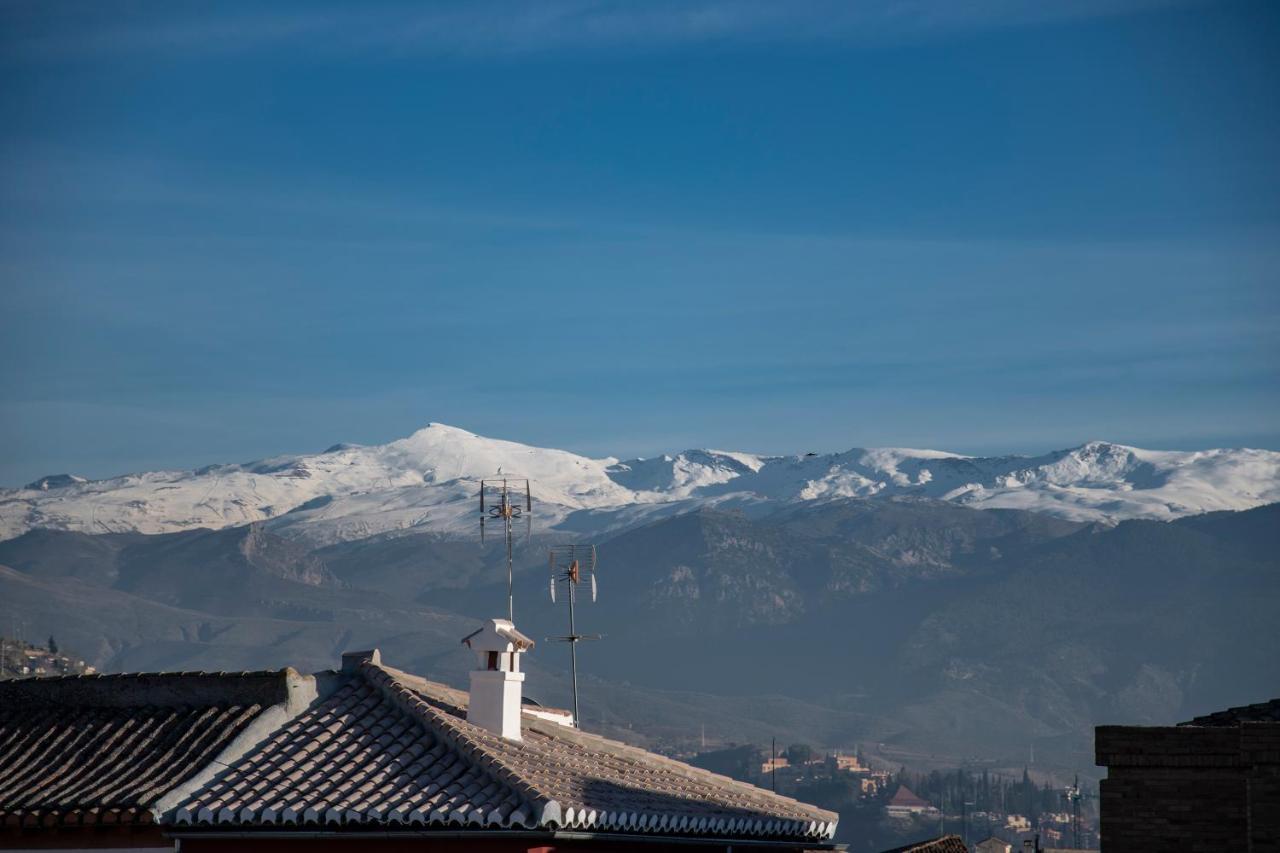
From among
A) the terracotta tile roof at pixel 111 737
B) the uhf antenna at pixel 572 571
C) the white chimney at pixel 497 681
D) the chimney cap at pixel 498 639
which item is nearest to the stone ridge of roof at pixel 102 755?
the terracotta tile roof at pixel 111 737

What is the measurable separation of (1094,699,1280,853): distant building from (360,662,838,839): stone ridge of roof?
4.78m

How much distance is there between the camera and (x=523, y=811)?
21906 millimetres

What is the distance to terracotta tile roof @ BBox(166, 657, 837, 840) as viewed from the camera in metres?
22.2

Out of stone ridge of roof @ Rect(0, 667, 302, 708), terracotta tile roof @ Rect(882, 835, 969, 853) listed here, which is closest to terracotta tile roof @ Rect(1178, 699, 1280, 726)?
terracotta tile roof @ Rect(882, 835, 969, 853)

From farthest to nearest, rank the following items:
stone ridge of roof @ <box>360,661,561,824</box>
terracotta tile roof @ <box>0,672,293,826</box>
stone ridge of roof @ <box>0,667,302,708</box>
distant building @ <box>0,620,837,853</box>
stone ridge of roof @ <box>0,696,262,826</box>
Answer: stone ridge of roof @ <box>0,667,302,708</box> < terracotta tile roof @ <box>0,672,293,826</box> < stone ridge of roof @ <box>0,696,262,826</box> < distant building @ <box>0,620,837,853</box> < stone ridge of roof @ <box>360,661,561,824</box>

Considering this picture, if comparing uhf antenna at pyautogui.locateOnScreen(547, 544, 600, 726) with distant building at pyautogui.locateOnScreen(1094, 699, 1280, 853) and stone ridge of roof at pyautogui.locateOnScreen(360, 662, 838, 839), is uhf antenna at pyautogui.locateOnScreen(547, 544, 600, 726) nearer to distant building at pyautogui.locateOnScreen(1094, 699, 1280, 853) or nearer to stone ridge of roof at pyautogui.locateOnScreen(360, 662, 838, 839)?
stone ridge of roof at pyautogui.locateOnScreen(360, 662, 838, 839)

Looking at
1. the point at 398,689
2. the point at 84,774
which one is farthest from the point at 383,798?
the point at 84,774

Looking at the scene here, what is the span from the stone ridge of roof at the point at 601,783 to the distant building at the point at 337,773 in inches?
1.3

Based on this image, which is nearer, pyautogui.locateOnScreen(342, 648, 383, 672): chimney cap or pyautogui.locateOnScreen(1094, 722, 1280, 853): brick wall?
pyautogui.locateOnScreen(1094, 722, 1280, 853): brick wall

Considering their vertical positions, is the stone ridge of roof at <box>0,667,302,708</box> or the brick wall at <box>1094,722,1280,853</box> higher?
the stone ridge of roof at <box>0,667,302,708</box>

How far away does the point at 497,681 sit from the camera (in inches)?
1015

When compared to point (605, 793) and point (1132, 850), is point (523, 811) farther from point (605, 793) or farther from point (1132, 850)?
point (1132, 850)

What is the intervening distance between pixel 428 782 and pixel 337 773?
1.06 meters

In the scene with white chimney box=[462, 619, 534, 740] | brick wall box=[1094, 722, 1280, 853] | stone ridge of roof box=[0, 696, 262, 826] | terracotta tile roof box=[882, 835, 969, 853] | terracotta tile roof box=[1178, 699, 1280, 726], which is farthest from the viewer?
terracotta tile roof box=[882, 835, 969, 853]
